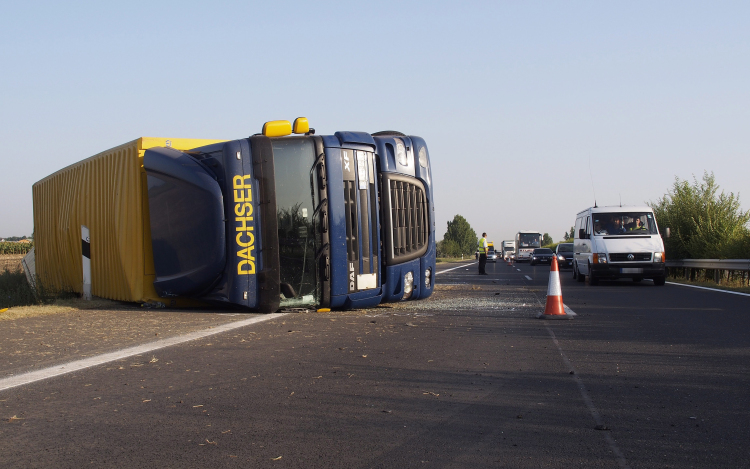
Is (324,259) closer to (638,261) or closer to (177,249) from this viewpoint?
(177,249)

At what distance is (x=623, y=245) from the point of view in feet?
63.6

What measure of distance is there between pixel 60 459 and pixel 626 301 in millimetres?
12172

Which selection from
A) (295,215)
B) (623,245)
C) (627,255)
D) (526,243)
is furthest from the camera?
(526,243)

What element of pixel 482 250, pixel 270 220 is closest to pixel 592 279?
pixel 482 250

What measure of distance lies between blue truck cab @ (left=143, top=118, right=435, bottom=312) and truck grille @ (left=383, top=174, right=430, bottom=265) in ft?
0.13

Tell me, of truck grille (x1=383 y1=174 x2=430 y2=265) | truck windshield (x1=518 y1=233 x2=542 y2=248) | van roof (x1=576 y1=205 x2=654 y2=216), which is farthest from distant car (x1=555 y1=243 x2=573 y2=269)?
truck grille (x1=383 y1=174 x2=430 y2=265)

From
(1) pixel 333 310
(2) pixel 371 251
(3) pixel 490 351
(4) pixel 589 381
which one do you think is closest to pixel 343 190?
(2) pixel 371 251

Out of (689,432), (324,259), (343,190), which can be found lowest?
(689,432)

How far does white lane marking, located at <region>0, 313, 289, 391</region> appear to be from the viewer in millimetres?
5629

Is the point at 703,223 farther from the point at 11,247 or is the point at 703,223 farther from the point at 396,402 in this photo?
the point at 11,247

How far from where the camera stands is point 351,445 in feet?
12.6

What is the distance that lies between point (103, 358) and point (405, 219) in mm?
6346

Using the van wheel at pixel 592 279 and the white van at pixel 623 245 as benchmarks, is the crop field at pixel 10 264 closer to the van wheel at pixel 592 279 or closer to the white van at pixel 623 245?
the van wheel at pixel 592 279

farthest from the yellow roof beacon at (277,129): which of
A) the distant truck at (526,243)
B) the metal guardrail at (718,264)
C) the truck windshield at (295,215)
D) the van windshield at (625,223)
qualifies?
the distant truck at (526,243)
